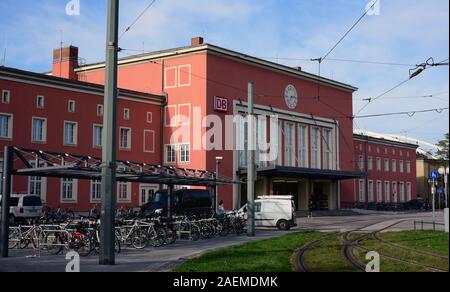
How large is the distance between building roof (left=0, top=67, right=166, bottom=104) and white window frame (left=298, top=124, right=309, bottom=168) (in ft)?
60.0

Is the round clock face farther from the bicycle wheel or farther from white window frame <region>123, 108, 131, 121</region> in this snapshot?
the bicycle wheel

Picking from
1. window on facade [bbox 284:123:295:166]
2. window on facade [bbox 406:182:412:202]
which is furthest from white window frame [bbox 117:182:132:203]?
window on facade [bbox 406:182:412:202]

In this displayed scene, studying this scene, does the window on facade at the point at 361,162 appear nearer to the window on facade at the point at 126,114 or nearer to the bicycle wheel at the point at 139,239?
the window on facade at the point at 126,114

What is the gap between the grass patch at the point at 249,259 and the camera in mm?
14333

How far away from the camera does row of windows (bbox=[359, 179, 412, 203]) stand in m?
76.3

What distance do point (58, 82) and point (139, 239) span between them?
80.1 ft

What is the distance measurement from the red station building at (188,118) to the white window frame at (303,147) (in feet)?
0.34

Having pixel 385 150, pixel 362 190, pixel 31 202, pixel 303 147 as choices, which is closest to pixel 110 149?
pixel 31 202

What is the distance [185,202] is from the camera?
3672cm

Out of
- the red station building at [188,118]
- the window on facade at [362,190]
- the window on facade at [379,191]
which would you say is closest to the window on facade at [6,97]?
the red station building at [188,118]

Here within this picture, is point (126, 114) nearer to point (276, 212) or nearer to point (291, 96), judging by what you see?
point (276, 212)

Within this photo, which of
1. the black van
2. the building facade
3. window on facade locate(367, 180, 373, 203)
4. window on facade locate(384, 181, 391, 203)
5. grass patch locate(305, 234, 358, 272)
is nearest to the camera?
grass patch locate(305, 234, 358, 272)

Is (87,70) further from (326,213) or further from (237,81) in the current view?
(326,213)
